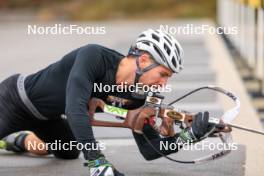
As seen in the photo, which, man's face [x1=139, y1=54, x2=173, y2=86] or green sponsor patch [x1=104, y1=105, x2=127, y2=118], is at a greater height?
man's face [x1=139, y1=54, x2=173, y2=86]

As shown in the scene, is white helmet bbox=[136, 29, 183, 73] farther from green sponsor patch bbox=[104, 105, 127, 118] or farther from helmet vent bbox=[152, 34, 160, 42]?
green sponsor patch bbox=[104, 105, 127, 118]

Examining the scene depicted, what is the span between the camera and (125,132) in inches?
384

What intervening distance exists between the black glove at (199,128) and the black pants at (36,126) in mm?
342

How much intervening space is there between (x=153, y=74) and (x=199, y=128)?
1.81 ft

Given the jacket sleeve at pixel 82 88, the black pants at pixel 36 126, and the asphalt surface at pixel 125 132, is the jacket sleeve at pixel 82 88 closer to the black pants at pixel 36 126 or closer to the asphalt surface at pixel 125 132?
the black pants at pixel 36 126

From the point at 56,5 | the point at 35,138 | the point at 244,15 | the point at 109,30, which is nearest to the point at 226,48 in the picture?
the point at 244,15

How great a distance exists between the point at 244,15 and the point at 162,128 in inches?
404

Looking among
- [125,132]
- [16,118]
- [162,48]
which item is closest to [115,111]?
[162,48]

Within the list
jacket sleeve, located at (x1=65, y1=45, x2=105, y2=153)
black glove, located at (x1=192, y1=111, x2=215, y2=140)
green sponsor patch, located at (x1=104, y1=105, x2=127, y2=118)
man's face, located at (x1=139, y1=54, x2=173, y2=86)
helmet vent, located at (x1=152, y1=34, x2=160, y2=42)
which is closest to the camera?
jacket sleeve, located at (x1=65, y1=45, x2=105, y2=153)

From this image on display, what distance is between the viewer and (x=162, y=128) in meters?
7.04

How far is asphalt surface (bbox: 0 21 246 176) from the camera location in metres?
7.49

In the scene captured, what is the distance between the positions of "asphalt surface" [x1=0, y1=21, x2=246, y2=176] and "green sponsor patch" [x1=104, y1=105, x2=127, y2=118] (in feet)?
1.76

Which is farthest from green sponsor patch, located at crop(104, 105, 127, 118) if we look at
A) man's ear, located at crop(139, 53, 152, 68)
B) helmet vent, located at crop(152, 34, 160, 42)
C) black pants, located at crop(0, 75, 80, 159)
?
black pants, located at crop(0, 75, 80, 159)

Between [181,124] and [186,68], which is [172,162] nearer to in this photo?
[181,124]
